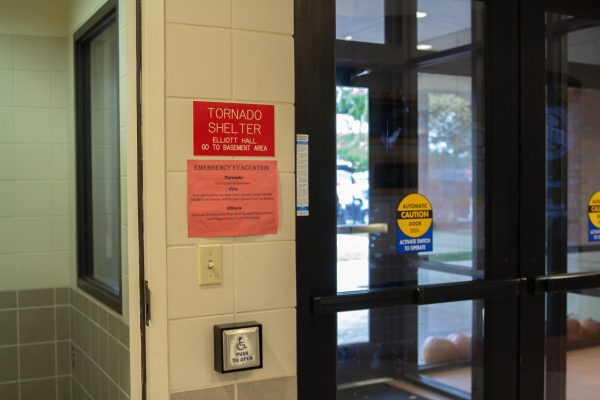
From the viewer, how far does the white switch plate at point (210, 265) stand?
185 cm

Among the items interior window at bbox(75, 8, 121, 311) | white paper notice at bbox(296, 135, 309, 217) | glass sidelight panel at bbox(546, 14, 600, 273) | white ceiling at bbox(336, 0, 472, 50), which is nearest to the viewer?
white paper notice at bbox(296, 135, 309, 217)

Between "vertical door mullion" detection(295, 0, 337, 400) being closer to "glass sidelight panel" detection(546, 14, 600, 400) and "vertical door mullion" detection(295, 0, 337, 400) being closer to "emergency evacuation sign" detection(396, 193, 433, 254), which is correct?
"emergency evacuation sign" detection(396, 193, 433, 254)

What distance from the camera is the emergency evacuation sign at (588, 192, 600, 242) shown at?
2688mm

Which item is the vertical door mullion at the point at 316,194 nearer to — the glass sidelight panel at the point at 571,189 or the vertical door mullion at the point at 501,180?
the vertical door mullion at the point at 501,180

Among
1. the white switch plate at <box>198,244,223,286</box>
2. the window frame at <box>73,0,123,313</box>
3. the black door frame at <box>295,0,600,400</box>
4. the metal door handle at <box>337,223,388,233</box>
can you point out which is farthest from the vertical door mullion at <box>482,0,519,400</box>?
the window frame at <box>73,0,123,313</box>

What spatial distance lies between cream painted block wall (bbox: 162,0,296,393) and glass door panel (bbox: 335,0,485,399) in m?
0.27

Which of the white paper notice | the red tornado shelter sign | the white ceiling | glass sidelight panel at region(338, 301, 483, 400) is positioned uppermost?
the white ceiling

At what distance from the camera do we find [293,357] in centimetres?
201

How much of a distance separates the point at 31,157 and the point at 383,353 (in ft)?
7.38

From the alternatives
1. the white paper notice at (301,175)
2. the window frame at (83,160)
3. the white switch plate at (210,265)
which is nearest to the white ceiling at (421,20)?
the white paper notice at (301,175)

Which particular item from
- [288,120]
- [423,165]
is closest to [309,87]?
[288,120]

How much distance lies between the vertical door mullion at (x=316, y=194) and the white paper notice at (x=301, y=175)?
0.7 inches

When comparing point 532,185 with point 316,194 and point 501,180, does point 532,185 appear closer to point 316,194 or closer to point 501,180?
point 501,180

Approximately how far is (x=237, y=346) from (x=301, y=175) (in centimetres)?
55
